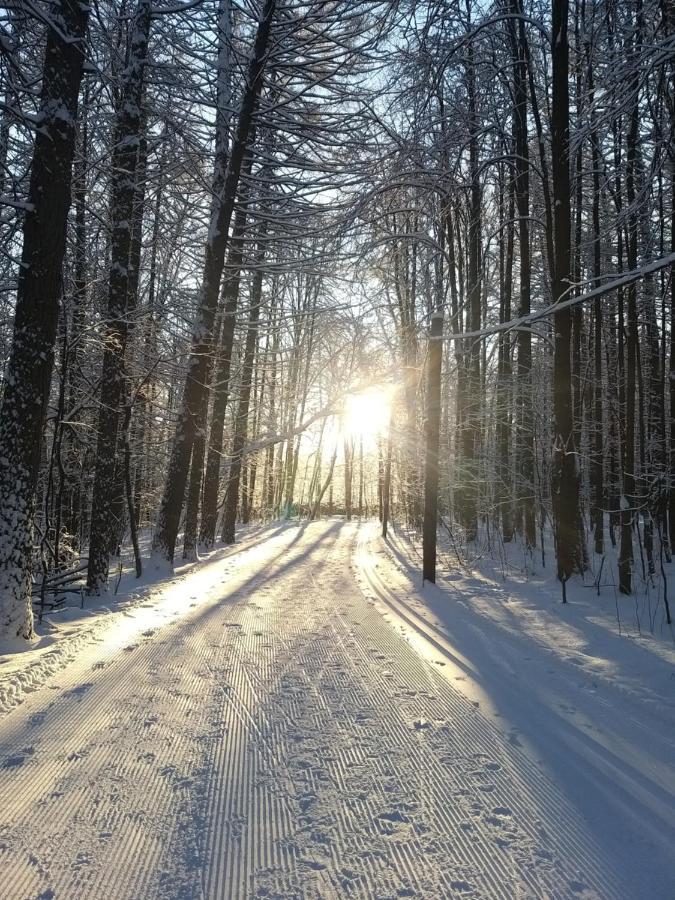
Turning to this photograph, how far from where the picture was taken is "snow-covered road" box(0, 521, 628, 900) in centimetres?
181

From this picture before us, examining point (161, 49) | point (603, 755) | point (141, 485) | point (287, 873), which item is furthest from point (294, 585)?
point (141, 485)

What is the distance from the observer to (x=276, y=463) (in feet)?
113

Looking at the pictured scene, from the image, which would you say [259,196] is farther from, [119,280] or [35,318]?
[35,318]

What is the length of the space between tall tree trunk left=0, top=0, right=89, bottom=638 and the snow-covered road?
1.09 meters

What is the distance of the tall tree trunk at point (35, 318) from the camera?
14.9 feet

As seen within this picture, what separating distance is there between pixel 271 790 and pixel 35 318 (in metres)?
4.47

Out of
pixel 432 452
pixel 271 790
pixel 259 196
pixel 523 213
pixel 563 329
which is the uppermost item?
pixel 523 213

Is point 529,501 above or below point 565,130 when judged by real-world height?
below

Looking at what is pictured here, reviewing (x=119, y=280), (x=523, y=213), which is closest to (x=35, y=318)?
(x=119, y=280)

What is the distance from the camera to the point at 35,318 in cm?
480

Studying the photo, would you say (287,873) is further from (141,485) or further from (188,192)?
(141,485)

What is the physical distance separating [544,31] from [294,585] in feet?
31.5

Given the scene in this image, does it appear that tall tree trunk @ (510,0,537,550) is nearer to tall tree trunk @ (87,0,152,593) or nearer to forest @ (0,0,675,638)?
forest @ (0,0,675,638)

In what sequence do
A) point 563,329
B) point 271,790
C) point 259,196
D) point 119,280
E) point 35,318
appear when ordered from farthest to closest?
1. point 259,196
2. point 119,280
3. point 563,329
4. point 35,318
5. point 271,790
